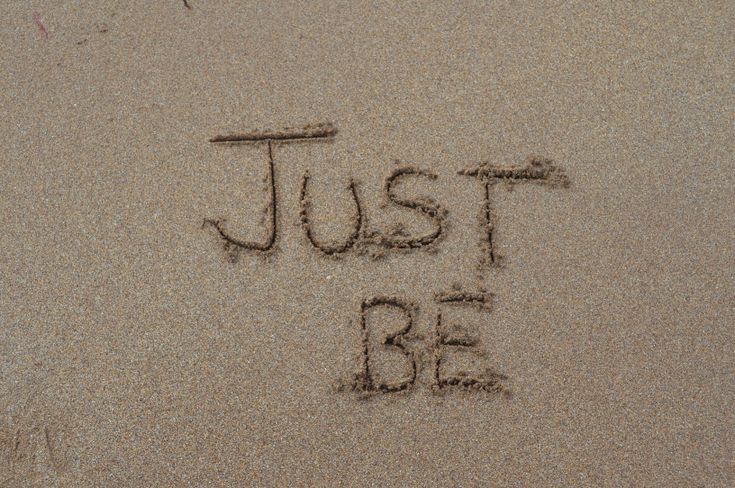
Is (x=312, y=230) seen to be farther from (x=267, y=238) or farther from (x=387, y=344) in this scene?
(x=387, y=344)

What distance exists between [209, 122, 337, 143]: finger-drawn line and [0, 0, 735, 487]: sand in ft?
0.06

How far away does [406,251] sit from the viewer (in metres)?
1.97

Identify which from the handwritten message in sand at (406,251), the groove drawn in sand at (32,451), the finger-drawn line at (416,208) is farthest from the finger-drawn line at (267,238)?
the groove drawn in sand at (32,451)

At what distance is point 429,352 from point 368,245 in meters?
0.33

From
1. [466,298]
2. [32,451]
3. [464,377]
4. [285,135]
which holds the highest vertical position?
[285,135]

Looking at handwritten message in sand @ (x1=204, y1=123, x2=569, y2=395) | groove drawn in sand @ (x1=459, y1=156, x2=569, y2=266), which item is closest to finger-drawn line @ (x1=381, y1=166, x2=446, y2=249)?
handwritten message in sand @ (x1=204, y1=123, x2=569, y2=395)

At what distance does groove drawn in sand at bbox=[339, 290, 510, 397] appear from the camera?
1.83 m

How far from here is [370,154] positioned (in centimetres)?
210

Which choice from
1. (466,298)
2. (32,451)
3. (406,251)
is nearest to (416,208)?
(406,251)

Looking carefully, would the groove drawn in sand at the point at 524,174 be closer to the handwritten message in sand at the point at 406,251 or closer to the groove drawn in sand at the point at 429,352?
the handwritten message in sand at the point at 406,251

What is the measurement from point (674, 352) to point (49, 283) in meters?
1.63

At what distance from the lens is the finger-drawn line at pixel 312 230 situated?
198 centimetres

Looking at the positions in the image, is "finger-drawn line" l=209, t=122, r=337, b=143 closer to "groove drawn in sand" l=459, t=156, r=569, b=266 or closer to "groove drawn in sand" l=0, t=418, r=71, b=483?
"groove drawn in sand" l=459, t=156, r=569, b=266

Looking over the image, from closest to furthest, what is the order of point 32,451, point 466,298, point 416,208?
point 32,451, point 466,298, point 416,208
